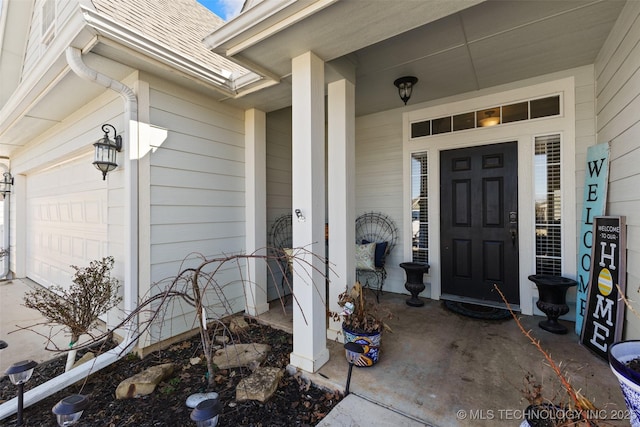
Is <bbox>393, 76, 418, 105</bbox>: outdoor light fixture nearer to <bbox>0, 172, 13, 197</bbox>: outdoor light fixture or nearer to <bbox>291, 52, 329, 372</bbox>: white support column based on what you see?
<bbox>291, 52, 329, 372</bbox>: white support column

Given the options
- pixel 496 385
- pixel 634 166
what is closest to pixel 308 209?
pixel 496 385

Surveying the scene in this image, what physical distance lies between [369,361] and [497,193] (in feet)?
8.39

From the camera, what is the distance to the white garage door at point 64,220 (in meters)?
3.36

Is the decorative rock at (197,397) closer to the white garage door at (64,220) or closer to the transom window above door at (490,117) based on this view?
the white garage door at (64,220)

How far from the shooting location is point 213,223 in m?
3.21

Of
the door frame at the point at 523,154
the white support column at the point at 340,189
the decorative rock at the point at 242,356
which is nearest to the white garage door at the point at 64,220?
the decorative rock at the point at 242,356

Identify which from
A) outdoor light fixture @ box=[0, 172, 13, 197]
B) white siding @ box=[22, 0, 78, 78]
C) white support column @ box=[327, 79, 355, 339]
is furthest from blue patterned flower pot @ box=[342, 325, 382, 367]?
outdoor light fixture @ box=[0, 172, 13, 197]

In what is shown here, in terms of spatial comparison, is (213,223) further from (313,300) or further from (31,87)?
(31,87)

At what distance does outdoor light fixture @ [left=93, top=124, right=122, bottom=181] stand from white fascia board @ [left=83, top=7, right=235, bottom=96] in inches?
34.3

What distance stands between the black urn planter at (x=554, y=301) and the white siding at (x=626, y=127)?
1.96 feet

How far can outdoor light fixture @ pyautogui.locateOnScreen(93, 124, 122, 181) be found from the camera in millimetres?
2619

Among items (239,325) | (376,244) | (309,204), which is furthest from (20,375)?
(376,244)

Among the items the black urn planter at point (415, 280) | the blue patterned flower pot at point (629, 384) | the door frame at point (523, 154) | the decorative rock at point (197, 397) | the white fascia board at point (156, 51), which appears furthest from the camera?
the black urn planter at point (415, 280)

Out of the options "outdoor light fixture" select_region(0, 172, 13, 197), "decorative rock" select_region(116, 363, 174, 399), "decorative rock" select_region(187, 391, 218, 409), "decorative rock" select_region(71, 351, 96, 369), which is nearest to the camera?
"decorative rock" select_region(187, 391, 218, 409)
